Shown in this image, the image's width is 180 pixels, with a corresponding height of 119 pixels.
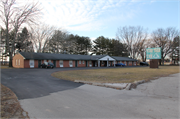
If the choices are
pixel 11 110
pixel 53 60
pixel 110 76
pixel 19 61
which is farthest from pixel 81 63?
pixel 11 110

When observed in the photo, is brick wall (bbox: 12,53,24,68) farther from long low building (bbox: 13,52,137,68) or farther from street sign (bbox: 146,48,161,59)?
street sign (bbox: 146,48,161,59)

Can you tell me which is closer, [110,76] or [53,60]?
[110,76]

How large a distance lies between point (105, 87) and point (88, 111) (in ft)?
13.0

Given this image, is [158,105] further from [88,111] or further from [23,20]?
[23,20]

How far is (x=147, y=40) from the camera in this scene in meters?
63.6

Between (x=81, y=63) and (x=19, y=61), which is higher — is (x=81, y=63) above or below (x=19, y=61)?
below

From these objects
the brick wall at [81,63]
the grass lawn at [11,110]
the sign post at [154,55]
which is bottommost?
the grass lawn at [11,110]

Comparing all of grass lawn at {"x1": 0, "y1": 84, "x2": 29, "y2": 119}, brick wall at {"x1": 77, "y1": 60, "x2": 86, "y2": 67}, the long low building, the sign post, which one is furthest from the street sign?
grass lawn at {"x1": 0, "y1": 84, "x2": 29, "y2": 119}

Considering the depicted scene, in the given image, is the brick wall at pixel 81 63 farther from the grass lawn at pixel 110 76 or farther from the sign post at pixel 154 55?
the grass lawn at pixel 110 76

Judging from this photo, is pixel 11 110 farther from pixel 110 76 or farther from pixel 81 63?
pixel 81 63

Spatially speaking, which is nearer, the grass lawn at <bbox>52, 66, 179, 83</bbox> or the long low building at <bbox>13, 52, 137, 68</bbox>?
the grass lawn at <bbox>52, 66, 179, 83</bbox>

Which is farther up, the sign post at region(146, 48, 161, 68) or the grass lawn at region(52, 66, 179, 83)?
the sign post at region(146, 48, 161, 68)

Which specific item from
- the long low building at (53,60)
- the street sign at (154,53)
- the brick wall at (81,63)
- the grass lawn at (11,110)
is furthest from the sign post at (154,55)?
the grass lawn at (11,110)

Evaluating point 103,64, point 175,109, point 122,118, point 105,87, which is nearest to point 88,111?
point 122,118
